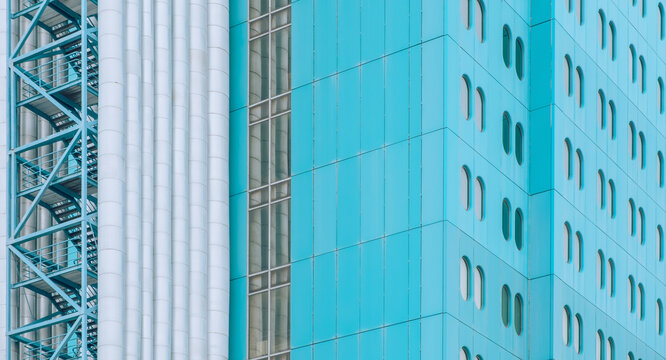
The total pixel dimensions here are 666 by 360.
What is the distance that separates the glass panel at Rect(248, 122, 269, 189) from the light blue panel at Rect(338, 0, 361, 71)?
14.1ft

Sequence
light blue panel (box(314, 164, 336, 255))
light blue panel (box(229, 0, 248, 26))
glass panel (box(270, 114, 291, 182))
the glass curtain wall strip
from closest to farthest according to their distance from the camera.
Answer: light blue panel (box(314, 164, 336, 255)) < the glass curtain wall strip < glass panel (box(270, 114, 291, 182)) < light blue panel (box(229, 0, 248, 26))

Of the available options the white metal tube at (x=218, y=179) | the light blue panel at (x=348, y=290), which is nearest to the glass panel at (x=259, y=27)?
the white metal tube at (x=218, y=179)

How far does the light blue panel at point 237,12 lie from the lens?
204ft

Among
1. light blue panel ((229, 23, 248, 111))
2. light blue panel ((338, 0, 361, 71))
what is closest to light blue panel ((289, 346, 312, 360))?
light blue panel ((338, 0, 361, 71))

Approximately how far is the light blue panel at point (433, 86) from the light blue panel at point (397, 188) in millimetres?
1210

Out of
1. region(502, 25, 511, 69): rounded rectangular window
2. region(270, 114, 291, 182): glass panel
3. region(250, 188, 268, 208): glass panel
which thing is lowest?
region(250, 188, 268, 208): glass panel

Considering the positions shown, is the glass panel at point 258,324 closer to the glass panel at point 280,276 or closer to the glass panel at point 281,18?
the glass panel at point 280,276

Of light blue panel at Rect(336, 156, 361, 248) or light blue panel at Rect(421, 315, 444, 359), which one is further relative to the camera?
light blue panel at Rect(336, 156, 361, 248)

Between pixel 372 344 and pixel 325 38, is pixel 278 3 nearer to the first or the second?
pixel 325 38

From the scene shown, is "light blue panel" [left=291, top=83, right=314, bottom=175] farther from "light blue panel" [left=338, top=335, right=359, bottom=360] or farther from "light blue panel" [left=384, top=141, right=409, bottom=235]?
"light blue panel" [left=338, top=335, right=359, bottom=360]

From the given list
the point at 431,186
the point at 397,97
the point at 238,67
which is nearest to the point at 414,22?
the point at 397,97

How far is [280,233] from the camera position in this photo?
2313 inches

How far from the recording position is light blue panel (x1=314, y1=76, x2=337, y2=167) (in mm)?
57500
